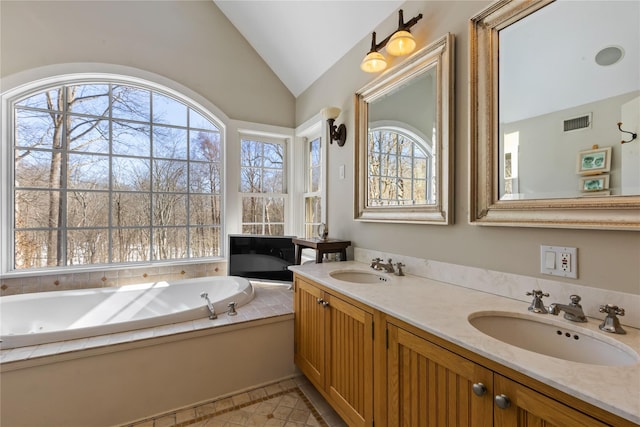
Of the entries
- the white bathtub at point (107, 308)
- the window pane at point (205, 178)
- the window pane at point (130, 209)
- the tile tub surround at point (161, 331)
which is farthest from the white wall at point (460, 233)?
the window pane at point (130, 209)

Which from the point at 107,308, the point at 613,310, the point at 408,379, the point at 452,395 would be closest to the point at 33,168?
the point at 107,308

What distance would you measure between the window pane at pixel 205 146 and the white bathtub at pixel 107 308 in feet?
4.20

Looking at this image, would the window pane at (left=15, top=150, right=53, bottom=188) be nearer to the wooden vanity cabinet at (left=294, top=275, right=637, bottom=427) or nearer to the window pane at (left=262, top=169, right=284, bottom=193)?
the window pane at (left=262, top=169, right=284, bottom=193)

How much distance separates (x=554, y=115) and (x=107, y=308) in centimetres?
316

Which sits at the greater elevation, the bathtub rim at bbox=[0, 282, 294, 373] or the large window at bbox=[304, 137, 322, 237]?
the large window at bbox=[304, 137, 322, 237]

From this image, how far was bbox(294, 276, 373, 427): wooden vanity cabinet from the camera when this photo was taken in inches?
51.5

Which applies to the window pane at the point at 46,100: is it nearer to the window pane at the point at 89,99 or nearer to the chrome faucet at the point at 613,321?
the window pane at the point at 89,99

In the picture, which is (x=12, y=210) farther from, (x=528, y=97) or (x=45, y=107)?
(x=528, y=97)

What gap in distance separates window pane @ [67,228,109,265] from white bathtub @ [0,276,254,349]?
1.20 ft

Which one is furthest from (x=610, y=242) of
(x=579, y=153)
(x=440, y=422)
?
(x=440, y=422)

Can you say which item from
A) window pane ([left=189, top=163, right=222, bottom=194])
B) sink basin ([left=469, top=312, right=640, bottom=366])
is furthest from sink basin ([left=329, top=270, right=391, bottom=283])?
window pane ([left=189, top=163, right=222, bottom=194])

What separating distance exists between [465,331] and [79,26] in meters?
3.53

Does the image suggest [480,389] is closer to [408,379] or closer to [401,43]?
[408,379]

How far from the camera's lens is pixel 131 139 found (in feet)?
8.81
